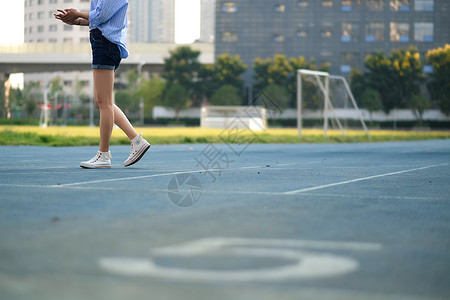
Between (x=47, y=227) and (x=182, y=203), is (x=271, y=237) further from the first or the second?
(x=182, y=203)

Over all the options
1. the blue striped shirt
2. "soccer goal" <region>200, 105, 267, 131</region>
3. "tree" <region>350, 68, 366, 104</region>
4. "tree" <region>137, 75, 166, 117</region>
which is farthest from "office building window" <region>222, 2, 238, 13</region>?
the blue striped shirt

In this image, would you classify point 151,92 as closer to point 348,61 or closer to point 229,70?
point 229,70

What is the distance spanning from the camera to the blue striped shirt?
7.06 metres

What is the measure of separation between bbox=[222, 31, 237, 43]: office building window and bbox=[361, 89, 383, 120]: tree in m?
18.5

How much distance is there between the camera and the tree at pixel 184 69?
7862 centimetres

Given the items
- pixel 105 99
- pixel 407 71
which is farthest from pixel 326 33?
pixel 105 99

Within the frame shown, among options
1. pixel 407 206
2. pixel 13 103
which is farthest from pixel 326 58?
pixel 407 206

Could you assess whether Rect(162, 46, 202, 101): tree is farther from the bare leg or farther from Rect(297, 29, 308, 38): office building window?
the bare leg

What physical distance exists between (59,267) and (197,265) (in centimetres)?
45

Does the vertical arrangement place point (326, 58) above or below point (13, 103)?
above

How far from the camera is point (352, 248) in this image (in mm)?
2912

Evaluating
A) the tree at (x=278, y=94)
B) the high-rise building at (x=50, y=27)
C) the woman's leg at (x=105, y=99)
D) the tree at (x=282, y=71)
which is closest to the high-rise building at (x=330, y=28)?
the tree at (x=282, y=71)

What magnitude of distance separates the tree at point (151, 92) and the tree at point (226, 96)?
757cm

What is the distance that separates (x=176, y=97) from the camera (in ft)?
256
